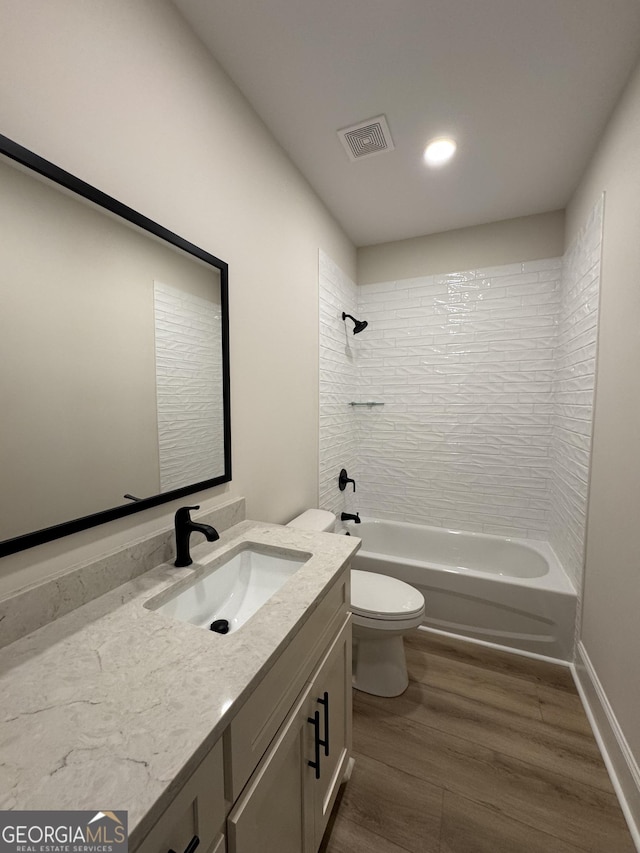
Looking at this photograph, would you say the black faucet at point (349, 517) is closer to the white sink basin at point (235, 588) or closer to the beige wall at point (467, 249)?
the white sink basin at point (235, 588)

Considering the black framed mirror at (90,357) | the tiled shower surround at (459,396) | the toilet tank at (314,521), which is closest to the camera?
the black framed mirror at (90,357)

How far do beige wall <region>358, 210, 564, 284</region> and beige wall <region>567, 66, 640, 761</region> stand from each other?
2.15ft

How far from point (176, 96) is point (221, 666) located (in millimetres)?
1605

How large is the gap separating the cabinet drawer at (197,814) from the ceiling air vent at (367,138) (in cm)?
215

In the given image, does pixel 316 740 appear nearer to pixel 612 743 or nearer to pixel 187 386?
pixel 187 386

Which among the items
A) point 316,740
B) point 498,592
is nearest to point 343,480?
point 498,592

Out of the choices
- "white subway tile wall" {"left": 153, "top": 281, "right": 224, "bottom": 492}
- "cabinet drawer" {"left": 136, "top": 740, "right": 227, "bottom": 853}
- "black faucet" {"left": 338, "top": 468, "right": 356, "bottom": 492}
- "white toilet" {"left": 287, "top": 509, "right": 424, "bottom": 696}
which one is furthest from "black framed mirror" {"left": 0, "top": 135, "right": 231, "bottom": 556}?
"black faucet" {"left": 338, "top": 468, "right": 356, "bottom": 492}

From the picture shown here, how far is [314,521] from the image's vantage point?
1.85 meters

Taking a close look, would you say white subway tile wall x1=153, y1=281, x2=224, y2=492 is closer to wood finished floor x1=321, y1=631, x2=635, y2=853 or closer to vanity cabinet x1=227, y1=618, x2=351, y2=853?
vanity cabinet x1=227, y1=618, x2=351, y2=853

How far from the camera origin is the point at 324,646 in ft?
3.22

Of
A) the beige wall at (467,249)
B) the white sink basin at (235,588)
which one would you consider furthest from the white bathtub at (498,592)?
the beige wall at (467,249)

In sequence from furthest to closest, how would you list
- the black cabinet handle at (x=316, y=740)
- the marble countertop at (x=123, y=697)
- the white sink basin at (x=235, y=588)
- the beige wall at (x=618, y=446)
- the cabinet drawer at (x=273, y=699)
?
the beige wall at (x=618, y=446) → the white sink basin at (x=235, y=588) → the black cabinet handle at (x=316, y=740) → the cabinet drawer at (x=273, y=699) → the marble countertop at (x=123, y=697)

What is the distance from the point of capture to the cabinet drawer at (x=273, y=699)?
60 cm

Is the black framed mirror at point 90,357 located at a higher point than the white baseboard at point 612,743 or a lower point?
higher
